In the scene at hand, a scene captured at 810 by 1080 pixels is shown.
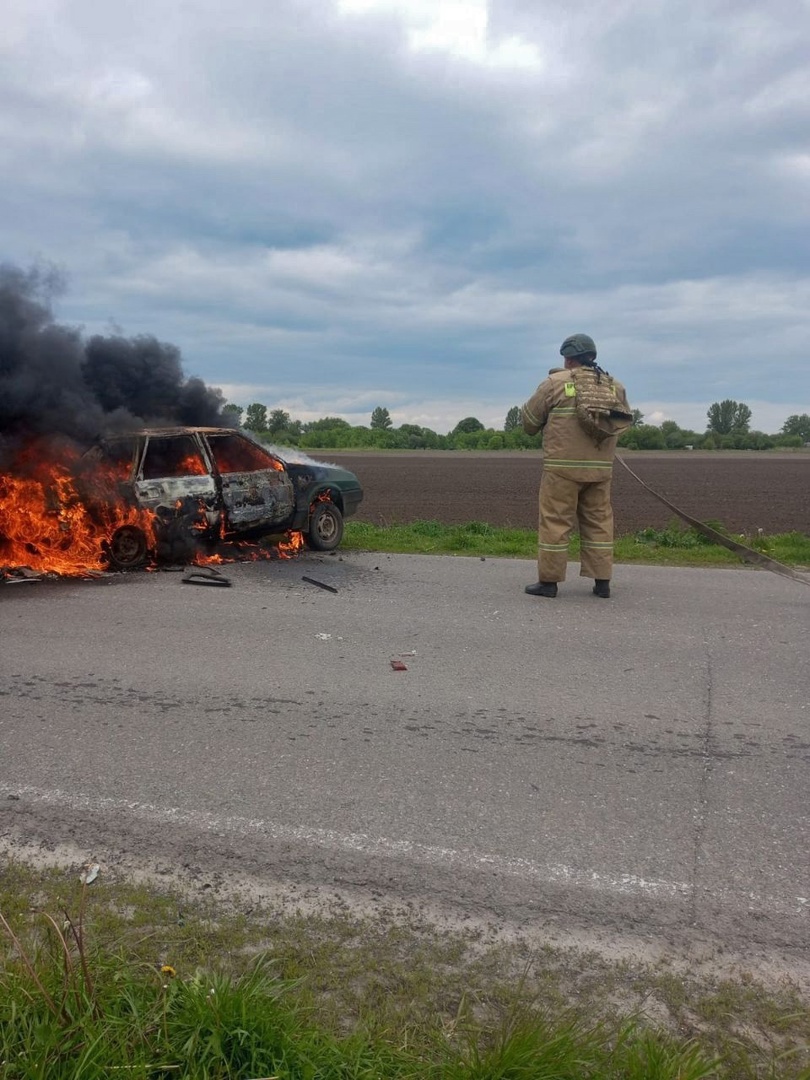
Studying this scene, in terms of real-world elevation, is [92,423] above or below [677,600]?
above

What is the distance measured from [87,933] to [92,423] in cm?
727

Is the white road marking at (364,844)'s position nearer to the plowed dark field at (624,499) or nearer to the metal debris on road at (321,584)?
the metal debris on road at (321,584)

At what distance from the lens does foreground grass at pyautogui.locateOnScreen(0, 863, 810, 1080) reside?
2.01 meters

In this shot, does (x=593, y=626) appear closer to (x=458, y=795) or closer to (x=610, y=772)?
(x=610, y=772)

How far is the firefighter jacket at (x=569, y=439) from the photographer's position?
7531 millimetres

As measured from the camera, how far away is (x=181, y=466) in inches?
363

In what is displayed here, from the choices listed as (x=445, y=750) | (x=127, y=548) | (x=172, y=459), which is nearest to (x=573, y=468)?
(x=445, y=750)

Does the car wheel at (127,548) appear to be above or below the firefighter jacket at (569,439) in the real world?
below

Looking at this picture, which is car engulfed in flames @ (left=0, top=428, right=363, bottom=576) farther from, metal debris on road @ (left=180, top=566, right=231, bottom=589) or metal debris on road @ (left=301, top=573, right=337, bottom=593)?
metal debris on road @ (left=301, top=573, right=337, bottom=593)

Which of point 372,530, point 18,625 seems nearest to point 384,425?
point 372,530

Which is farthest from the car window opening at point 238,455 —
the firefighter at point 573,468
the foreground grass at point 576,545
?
the firefighter at point 573,468

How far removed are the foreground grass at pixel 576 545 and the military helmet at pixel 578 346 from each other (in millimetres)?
3179

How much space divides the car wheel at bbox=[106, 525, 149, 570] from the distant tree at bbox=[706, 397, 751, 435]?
107m

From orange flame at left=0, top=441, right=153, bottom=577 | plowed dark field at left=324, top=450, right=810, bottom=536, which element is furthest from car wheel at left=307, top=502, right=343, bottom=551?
plowed dark field at left=324, top=450, right=810, bottom=536
